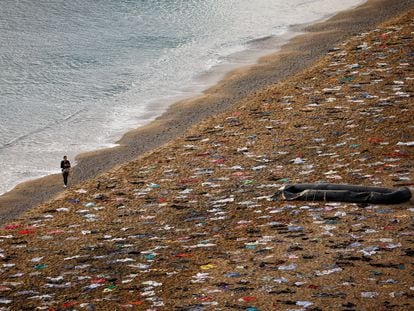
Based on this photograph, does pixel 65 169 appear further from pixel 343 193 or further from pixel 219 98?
pixel 219 98

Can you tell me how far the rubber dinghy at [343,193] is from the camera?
55.3 feet

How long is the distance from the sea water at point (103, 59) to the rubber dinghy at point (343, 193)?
34.0 feet

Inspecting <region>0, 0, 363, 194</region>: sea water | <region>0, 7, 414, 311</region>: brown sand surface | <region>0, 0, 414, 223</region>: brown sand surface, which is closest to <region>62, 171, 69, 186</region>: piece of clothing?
<region>0, 0, 414, 223</region>: brown sand surface

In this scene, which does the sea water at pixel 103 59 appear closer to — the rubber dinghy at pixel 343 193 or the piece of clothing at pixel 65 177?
the piece of clothing at pixel 65 177

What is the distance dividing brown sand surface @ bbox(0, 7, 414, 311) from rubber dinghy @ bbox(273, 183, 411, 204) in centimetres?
14

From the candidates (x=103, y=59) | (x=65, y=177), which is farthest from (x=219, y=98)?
(x=103, y=59)

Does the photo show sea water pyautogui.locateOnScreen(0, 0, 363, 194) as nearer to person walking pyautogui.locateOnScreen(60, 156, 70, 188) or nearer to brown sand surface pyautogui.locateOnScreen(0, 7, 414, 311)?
person walking pyautogui.locateOnScreen(60, 156, 70, 188)

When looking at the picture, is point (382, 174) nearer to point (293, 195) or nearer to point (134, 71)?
point (293, 195)

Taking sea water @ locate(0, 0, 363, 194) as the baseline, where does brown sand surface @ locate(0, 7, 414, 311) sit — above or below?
below

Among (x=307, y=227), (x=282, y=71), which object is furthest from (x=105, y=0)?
(x=307, y=227)

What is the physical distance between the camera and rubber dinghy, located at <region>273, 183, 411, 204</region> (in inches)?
664

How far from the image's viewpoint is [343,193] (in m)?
17.4

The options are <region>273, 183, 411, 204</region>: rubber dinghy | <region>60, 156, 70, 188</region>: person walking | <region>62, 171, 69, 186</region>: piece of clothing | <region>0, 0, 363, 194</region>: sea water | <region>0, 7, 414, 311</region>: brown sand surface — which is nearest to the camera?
<region>0, 7, 414, 311</region>: brown sand surface

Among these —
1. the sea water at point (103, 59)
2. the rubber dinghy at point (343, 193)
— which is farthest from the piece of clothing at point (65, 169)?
the rubber dinghy at point (343, 193)
